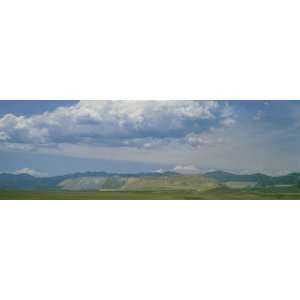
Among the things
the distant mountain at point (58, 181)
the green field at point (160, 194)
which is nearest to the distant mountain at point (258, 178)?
the green field at point (160, 194)

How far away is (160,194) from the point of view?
6602 mm

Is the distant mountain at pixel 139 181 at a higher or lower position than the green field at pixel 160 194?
higher

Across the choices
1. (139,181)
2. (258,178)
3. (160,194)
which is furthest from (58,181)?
(258,178)

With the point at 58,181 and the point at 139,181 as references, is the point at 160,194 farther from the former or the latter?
the point at 58,181

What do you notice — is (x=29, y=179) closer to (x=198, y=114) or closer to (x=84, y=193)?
(x=84, y=193)

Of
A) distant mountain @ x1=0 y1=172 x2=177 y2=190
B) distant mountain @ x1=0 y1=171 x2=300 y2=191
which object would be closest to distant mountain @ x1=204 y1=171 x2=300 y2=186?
distant mountain @ x1=0 y1=171 x2=300 y2=191

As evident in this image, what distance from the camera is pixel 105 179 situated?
6.69 metres

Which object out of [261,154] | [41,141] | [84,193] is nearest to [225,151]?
[261,154]

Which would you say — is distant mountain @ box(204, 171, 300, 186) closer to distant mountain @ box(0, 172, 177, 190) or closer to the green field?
the green field

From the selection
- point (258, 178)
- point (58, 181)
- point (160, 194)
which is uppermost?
point (58, 181)

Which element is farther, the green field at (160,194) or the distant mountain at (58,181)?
the distant mountain at (58,181)

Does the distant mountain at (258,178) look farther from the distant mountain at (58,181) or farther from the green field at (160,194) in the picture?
the distant mountain at (58,181)

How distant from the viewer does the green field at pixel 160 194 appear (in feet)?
21.5

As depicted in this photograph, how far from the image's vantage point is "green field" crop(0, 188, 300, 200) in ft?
21.5
